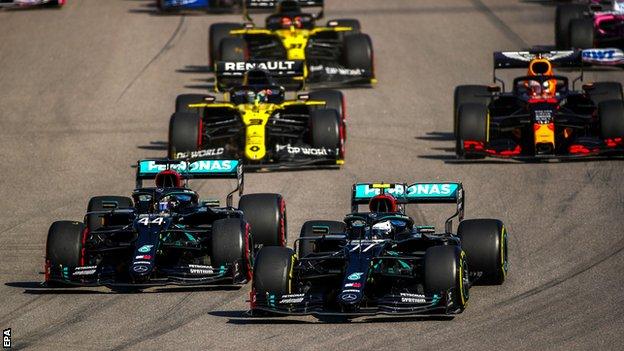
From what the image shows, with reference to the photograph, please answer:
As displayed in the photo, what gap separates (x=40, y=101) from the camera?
41.9 meters

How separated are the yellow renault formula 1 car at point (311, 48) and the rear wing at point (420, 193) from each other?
16234 mm

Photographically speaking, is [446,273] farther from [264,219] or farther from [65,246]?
[65,246]

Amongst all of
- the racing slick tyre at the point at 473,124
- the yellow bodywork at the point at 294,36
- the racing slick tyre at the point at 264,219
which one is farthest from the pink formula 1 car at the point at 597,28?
the racing slick tyre at the point at 264,219

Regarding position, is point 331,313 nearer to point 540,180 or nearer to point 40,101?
point 540,180

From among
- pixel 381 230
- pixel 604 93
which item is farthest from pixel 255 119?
pixel 381 230

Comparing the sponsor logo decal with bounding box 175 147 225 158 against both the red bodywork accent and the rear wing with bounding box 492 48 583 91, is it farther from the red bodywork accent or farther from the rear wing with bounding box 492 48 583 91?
the red bodywork accent

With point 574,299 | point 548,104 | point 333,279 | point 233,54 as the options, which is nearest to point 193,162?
point 333,279

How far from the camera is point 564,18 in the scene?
4559cm

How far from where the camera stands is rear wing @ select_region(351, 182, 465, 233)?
24.2 m

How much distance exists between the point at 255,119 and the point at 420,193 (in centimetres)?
932

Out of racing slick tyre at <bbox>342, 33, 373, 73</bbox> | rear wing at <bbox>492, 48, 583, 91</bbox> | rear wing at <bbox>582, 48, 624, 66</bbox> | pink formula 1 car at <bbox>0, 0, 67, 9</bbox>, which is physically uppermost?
pink formula 1 car at <bbox>0, 0, 67, 9</bbox>

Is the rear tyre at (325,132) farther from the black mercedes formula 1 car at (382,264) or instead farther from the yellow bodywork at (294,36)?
the black mercedes formula 1 car at (382,264)

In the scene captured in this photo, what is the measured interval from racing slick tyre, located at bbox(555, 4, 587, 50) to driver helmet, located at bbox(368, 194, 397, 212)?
2153 cm

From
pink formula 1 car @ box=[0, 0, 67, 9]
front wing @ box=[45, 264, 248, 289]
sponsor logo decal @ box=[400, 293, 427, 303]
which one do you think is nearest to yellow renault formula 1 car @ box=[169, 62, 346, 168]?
front wing @ box=[45, 264, 248, 289]
